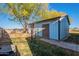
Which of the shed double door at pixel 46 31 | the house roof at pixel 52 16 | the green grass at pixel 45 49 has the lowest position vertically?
the green grass at pixel 45 49

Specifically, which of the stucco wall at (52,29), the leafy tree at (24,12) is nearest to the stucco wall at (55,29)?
the stucco wall at (52,29)

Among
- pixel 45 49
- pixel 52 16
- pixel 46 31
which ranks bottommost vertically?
pixel 45 49

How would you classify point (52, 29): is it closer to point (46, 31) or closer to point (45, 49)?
point (46, 31)

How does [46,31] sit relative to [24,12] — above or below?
below

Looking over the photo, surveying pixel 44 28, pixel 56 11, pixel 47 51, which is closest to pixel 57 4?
pixel 56 11

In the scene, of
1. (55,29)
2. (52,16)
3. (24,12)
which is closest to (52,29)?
(55,29)

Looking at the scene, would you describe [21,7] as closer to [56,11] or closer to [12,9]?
[12,9]

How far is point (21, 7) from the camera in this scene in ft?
10.3

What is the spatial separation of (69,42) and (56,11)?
343mm

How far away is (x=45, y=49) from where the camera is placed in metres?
3.10

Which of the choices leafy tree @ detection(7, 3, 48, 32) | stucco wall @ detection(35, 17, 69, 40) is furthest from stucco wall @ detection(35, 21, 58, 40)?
leafy tree @ detection(7, 3, 48, 32)

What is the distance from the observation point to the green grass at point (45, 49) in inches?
121

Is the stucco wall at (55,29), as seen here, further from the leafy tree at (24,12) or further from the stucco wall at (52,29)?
the leafy tree at (24,12)

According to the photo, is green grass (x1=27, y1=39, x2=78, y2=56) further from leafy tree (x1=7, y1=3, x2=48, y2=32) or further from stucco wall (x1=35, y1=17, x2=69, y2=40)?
leafy tree (x1=7, y1=3, x2=48, y2=32)
